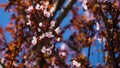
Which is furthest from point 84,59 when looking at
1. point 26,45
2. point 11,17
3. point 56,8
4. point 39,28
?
point 11,17

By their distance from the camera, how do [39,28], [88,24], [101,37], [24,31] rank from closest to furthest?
[39,28] < [101,37] < [88,24] < [24,31]

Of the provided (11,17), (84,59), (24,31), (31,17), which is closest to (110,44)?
(84,59)

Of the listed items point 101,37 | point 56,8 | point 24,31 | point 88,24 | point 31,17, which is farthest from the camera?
point 56,8

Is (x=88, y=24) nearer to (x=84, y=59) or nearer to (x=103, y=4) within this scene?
(x=103, y=4)

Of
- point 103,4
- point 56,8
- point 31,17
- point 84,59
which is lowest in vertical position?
point 84,59

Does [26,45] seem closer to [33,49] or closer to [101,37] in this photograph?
[33,49]

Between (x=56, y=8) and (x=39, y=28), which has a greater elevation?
A: (x=56, y=8)

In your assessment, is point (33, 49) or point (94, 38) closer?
point (94, 38)

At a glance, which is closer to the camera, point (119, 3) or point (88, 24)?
point (119, 3)

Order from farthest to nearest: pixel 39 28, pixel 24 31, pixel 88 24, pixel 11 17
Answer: pixel 11 17
pixel 24 31
pixel 88 24
pixel 39 28
